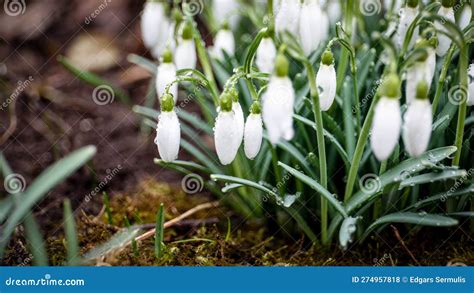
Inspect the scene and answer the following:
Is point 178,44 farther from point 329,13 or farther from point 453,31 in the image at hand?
point 453,31

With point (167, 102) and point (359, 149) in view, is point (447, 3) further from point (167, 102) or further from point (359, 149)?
point (167, 102)

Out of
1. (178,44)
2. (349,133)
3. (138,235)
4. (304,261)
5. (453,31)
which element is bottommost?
(304,261)

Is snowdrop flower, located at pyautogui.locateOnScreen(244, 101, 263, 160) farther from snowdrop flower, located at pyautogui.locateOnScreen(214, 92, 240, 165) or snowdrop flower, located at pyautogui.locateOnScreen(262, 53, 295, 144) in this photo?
snowdrop flower, located at pyautogui.locateOnScreen(262, 53, 295, 144)

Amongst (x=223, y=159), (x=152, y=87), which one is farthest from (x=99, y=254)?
(x=152, y=87)
